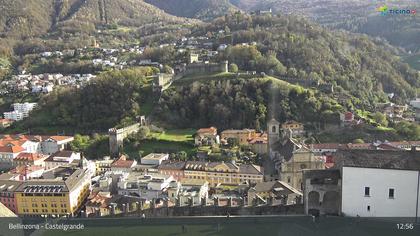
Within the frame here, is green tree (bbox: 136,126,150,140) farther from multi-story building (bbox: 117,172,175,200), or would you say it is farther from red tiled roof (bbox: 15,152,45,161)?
multi-story building (bbox: 117,172,175,200)

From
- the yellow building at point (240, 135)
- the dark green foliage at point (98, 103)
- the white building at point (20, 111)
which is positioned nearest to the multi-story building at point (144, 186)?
the yellow building at point (240, 135)

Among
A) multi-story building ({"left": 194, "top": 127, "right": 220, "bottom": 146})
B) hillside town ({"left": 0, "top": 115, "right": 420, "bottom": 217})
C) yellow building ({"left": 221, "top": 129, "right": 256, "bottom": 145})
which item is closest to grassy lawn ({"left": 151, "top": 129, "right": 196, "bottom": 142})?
multi-story building ({"left": 194, "top": 127, "right": 220, "bottom": 146})

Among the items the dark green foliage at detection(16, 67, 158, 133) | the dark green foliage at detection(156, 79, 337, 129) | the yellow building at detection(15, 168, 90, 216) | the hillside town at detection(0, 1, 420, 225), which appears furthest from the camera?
the dark green foliage at detection(16, 67, 158, 133)

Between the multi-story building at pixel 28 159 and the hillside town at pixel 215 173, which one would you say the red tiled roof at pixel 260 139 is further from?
the multi-story building at pixel 28 159

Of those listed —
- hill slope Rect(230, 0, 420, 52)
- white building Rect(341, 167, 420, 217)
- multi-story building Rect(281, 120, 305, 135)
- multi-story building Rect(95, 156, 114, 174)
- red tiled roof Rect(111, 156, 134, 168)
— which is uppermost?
hill slope Rect(230, 0, 420, 52)

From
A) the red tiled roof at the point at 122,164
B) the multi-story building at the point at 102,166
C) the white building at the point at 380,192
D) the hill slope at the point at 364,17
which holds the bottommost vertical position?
the multi-story building at the point at 102,166

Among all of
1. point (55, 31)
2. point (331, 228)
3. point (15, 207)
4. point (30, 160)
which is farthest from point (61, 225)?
point (55, 31)
